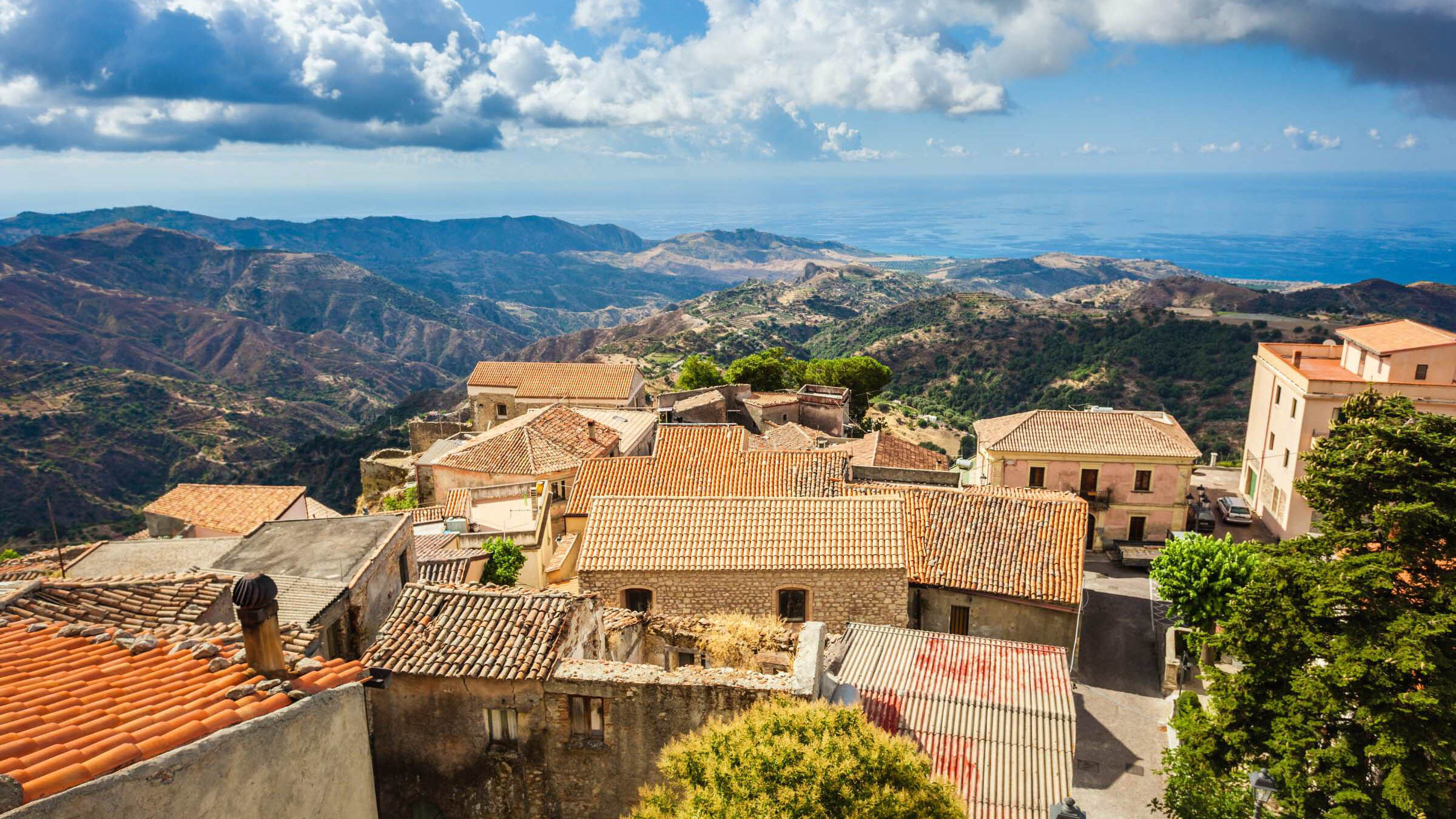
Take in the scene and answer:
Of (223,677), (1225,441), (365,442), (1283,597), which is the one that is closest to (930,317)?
(1225,441)

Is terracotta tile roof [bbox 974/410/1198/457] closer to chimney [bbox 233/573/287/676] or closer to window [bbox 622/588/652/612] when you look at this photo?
window [bbox 622/588/652/612]

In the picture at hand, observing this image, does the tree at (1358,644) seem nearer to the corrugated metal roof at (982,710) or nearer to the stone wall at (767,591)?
the corrugated metal roof at (982,710)

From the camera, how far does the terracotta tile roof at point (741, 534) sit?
17.9 metres

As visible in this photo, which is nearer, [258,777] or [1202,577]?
[258,777]

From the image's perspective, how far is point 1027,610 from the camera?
1977cm

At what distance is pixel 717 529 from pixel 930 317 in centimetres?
Answer: 11568

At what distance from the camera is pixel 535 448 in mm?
34844

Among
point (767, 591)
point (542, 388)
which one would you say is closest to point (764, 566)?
point (767, 591)

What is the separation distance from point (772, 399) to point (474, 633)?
129ft

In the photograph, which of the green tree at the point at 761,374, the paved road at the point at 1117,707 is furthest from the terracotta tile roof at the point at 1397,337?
the green tree at the point at 761,374

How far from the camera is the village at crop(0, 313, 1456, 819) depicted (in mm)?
7426

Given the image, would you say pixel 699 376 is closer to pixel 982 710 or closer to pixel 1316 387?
pixel 1316 387

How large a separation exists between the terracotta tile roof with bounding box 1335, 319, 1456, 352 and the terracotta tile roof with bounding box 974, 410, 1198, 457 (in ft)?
23.7

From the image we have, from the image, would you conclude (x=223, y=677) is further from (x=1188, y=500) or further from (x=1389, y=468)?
(x=1188, y=500)
